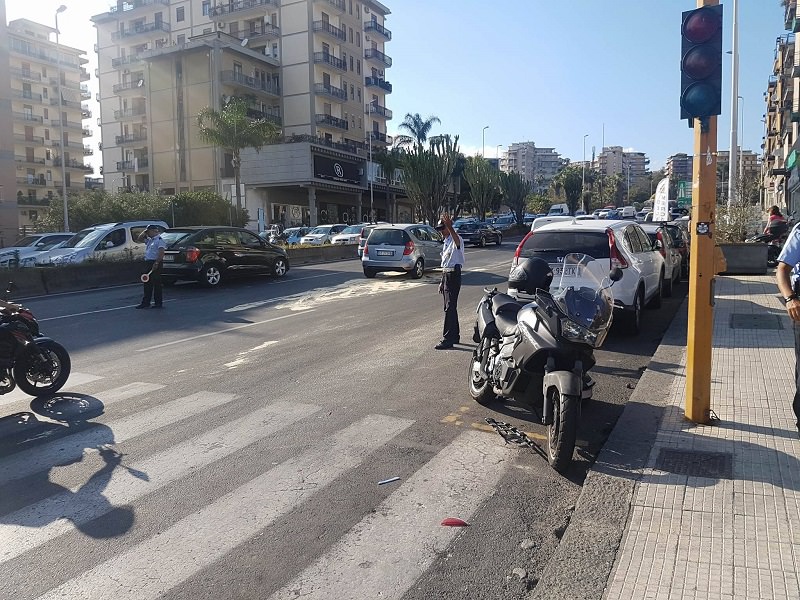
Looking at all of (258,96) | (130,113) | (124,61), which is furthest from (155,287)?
(124,61)

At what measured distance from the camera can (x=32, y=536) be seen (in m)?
3.85

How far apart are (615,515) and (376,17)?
76.2 m

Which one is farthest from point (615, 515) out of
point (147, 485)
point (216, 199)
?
point (216, 199)

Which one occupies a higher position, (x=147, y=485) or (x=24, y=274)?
(x=24, y=274)

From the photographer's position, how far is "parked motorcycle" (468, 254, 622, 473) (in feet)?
A: 15.3

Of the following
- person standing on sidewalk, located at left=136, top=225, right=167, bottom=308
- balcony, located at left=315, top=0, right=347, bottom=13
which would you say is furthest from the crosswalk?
balcony, located at left=315, top=0, right=347, bottom=13

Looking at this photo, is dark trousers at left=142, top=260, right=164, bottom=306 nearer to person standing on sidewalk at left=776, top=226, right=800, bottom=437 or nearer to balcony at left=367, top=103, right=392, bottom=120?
person standing on sidewalk at left=776, top=226, right=800, bottom=437

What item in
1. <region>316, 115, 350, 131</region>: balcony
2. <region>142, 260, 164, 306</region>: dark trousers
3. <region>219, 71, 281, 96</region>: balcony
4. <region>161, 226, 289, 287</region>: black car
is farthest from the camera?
<region>316, 115, 350, 131</region>: balcony

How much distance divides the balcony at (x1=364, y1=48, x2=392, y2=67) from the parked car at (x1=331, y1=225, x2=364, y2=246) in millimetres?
41576

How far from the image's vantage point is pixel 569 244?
373 inches

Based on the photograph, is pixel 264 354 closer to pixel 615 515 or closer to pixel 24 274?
pixel 615 515

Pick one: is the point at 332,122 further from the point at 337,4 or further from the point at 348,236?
the point at 348,236

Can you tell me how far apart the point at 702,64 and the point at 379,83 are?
70.2 metres

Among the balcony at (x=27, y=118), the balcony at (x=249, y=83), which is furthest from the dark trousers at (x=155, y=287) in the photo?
the balcony at (x=27, y=118)
